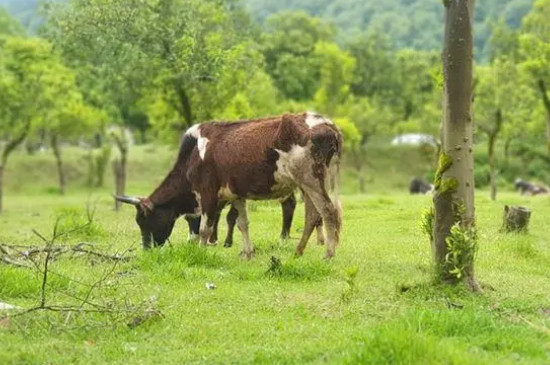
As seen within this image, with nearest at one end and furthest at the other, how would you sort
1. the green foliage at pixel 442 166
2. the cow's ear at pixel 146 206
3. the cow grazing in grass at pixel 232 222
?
the green foliage at pixel 442 166
the cow's ear at pixel 146 206
the cow grazing in grass at pixel 232 222

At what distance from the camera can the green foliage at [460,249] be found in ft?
26.1

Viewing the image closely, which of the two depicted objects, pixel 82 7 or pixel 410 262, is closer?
pixel 410 262

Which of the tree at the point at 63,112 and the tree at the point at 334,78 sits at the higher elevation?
the tree at the point at 334,78

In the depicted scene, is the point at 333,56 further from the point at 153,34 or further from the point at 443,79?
the point at 443,79

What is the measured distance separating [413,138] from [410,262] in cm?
5543

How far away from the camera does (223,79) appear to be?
22.6 m

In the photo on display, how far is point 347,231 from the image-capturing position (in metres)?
14.7

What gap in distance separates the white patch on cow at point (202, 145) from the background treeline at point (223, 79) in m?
4.06

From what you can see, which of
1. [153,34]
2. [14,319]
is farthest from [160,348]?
[153,34]

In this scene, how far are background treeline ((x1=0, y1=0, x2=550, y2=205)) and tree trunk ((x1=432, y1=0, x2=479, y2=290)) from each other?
79cm

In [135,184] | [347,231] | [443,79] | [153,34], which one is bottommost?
[135,184]

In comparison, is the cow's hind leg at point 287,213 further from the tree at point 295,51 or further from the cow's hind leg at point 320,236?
the tree at point 295,51

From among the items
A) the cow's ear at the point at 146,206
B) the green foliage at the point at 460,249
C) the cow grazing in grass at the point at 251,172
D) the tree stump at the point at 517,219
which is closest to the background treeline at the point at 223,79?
the green foliage at the point at 460,249

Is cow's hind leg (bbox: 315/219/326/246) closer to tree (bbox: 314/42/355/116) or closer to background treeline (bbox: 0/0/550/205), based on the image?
background treeline (bbox: 0/0/550/205)
